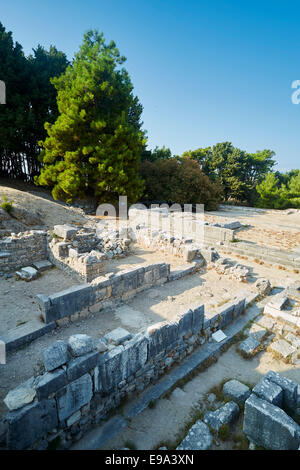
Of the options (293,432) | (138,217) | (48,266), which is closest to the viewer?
(293,432)

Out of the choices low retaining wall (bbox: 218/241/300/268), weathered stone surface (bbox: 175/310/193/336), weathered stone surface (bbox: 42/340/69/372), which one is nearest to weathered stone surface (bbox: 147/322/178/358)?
weathered stone surface (bbox: 175/310/193/336)

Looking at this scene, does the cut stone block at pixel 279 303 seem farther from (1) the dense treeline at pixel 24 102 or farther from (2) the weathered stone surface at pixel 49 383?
(1) the dense treeline at pixel 24 102

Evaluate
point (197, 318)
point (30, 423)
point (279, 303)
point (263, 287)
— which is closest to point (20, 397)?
point (30, 423)

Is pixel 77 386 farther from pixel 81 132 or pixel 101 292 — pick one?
pixel 81 132

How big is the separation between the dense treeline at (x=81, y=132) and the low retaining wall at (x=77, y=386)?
1541cm

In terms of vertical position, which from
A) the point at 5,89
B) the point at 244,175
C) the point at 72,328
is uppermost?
the point at 5,89

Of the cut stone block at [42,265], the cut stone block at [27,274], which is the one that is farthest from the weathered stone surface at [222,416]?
the cut stone block at [42,265]

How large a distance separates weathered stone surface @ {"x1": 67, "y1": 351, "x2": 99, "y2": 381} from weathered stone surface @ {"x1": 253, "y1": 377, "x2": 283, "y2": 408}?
2382 millimetres

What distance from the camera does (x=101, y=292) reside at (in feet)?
20.3

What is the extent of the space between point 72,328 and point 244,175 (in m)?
33.7

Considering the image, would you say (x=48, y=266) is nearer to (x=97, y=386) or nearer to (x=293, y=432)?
(x=97, y=386)

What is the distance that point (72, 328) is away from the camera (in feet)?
18.1

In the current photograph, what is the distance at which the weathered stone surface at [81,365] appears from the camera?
10.4 feet

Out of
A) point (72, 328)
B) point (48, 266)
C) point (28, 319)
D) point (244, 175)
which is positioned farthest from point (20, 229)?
point (244, 175)
